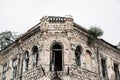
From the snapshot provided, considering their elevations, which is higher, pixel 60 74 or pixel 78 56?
pixel 78 56

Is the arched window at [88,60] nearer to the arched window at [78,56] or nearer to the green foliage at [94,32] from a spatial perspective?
the arched window at [78,56]

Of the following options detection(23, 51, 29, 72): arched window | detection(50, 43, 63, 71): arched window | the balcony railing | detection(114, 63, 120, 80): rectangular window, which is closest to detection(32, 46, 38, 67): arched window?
the balcony railing

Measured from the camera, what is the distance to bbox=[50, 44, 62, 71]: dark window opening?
73.8 ft

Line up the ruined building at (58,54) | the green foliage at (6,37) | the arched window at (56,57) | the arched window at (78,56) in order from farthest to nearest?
1. the green foliage at (6,37)
2. the arched window at (78,56)
3. the arched window at (56,57)
4. the ruined building at (58,54)

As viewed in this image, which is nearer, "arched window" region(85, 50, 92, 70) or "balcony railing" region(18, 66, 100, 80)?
"balcony railing" region(18, 66, 100, 80)

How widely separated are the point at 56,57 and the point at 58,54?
0.32 meters

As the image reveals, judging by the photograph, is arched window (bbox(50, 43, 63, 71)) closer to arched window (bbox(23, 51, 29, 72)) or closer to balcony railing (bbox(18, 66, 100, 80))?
balcony railing (bbox(18, 66, 100, 80))

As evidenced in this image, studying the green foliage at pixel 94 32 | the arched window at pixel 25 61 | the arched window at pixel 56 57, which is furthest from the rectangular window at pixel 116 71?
the arched window at pixel 25 61

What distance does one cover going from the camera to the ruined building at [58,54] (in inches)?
862

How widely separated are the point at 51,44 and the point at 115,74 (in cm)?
780

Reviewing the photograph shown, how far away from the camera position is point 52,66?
72.8ft

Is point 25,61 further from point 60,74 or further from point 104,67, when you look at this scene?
point 104,67

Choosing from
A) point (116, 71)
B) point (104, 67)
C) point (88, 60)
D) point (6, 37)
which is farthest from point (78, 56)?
point (6, 37)

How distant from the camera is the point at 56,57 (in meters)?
23.0
